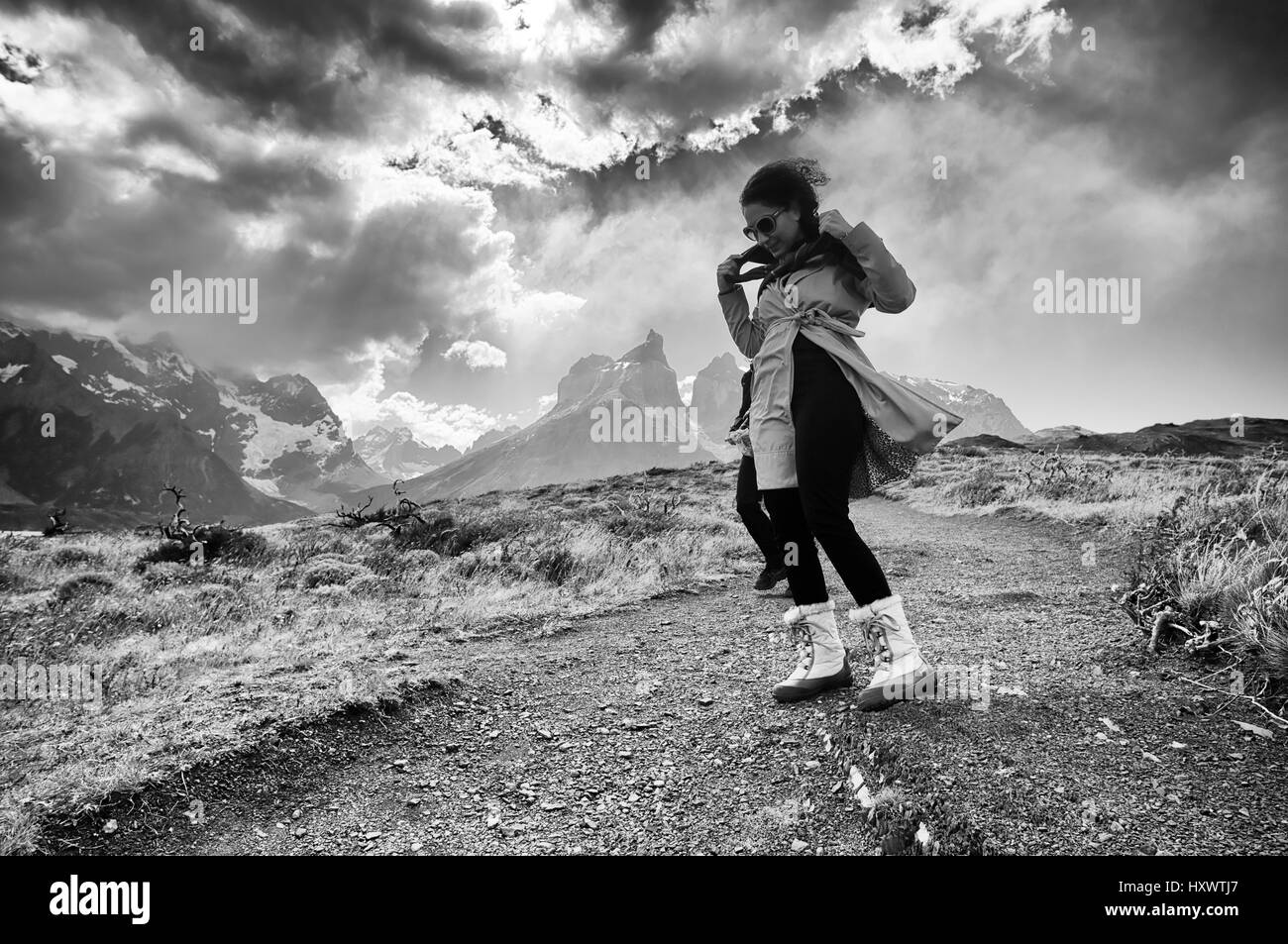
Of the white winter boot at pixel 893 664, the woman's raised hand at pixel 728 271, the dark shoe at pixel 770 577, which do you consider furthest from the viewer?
the dark shoe at pixel 770 577

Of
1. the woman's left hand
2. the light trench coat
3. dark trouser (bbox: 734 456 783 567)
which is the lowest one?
dark trouser (bbox: 734 456 783 567)

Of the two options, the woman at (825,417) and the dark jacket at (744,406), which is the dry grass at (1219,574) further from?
the dark jacket at (744,406)

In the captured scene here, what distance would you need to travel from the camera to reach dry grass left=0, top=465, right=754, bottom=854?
2.91 m

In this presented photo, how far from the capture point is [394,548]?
36.8 ft

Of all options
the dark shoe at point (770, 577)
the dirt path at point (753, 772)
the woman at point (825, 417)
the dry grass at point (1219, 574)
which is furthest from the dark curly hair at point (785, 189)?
the dark shoe at point (770, 577)

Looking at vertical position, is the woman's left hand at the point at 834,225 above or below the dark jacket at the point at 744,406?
above

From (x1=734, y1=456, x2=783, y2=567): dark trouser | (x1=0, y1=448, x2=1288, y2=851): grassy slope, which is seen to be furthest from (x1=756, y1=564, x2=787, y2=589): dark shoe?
(x1=0, y1=448, x2=1288, y2=851): grassy slope

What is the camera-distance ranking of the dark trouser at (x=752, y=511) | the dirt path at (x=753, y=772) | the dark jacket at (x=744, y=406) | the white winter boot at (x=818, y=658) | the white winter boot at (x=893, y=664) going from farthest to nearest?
1. the dark trouser at (x=752, y=511)
2. the dark jacket at (x=744, y=406)
3. the white winter boot at (x=818, y=658)
4. the white winter boot at (x=893, y=664)
5. the dirt path at (x=753, y=772)

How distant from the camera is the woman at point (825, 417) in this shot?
282cm

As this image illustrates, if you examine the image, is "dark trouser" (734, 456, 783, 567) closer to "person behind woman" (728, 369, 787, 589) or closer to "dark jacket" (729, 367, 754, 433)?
"person behind woman" (728, 369, 787, 589)

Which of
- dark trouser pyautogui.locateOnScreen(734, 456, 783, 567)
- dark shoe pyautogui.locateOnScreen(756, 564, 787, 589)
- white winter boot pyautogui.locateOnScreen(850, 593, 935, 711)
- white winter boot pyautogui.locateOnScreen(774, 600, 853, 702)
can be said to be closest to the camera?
white winter boot pyautogui.locateOnScreen(850, 593, 935, 711)

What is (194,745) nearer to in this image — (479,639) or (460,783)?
(460,783)

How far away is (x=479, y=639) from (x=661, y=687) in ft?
6.81

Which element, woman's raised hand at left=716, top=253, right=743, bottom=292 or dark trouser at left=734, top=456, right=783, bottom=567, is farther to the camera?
dark trouser at left=734, top=456, right=783, bottom=567
